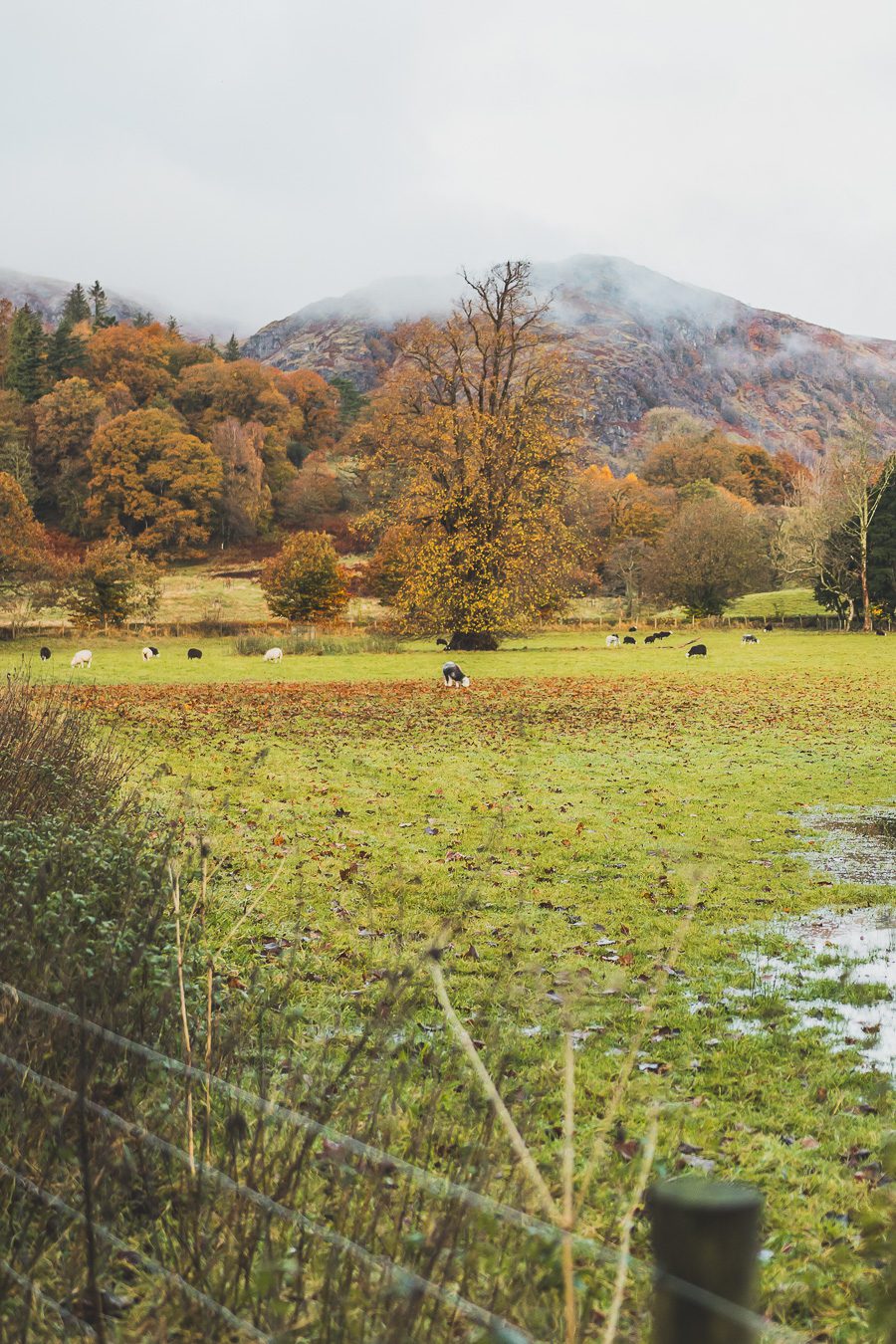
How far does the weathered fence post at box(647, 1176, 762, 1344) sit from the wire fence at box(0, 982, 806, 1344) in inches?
0.4

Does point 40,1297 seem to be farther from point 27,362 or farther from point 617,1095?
point 27,362

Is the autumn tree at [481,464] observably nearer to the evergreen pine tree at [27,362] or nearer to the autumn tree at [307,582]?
the autumn tree at [307,582]

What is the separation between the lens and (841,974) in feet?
24.7

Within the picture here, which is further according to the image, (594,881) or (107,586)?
(107,586)

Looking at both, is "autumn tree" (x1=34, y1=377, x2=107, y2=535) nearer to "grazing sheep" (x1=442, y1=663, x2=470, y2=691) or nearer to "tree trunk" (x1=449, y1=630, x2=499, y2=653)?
"tree trunk" (x1=449, y1=630, x2=499, y2=653)

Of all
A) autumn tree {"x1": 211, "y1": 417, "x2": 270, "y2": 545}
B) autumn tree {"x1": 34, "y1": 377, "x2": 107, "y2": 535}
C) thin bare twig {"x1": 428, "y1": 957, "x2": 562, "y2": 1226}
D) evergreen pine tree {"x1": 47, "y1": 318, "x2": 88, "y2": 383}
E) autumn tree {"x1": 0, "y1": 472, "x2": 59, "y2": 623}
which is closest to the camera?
thin bare twig {"x1": 428, "y1": 957, "x2": 562, "y2": 1226}

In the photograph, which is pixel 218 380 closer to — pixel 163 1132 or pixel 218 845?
pixel 218 845

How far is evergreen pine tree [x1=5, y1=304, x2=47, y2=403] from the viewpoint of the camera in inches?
3706

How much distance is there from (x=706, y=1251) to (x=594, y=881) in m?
8.59

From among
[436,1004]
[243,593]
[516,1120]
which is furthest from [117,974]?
[243,593]

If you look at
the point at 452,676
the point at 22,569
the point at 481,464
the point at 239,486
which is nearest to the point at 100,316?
the point at 239,486

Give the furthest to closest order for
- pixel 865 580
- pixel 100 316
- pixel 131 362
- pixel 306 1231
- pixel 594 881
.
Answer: pixel 100 316, pixel 131 362, pixel 865 580, pixel 594 881, pixel 306 1231

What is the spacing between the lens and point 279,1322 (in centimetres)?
259

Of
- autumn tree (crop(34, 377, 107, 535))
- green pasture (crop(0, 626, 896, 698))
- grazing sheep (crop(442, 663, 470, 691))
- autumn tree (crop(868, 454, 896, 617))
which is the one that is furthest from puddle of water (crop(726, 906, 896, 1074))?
autumn tree (crop(34, 377, 107, 535))
